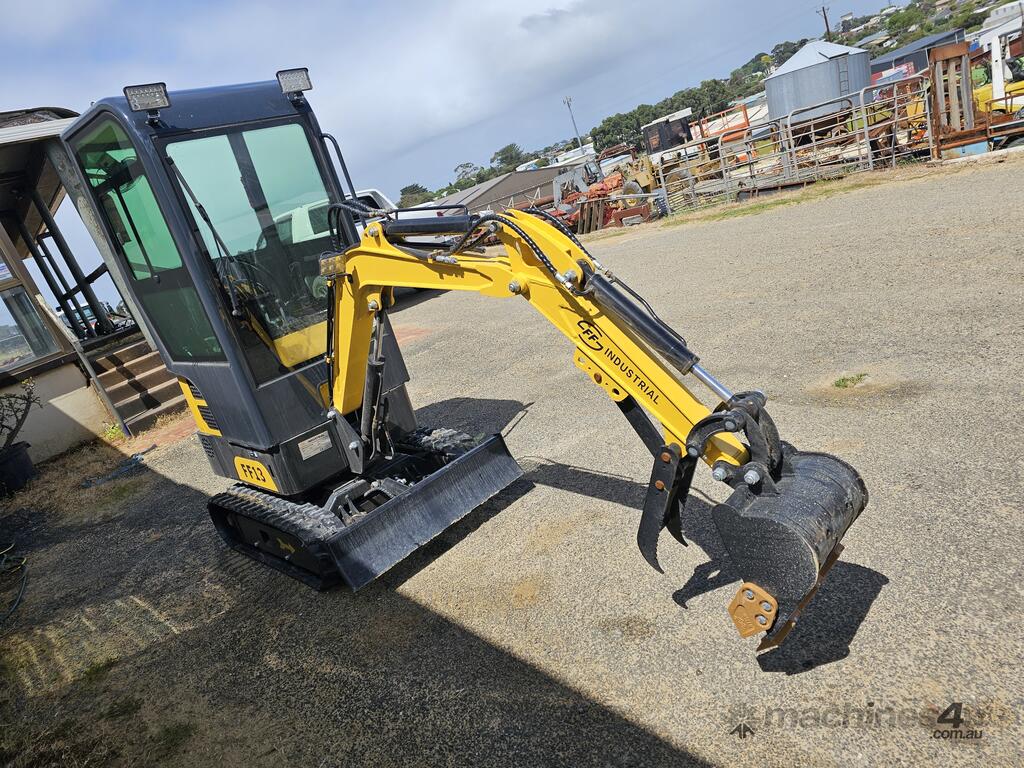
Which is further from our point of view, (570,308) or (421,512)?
(421,512)

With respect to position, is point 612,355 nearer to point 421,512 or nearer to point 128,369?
point 421,512

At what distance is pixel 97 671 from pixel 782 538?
14.8 feet

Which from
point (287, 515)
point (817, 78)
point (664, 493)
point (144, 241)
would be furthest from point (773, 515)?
point (817, 78)

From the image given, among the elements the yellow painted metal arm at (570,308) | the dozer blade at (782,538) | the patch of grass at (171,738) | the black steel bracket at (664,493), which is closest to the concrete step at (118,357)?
the patch of grass at (171,738)

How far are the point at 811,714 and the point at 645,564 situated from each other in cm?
138

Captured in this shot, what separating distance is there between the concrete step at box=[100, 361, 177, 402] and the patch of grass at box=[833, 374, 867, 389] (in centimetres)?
934

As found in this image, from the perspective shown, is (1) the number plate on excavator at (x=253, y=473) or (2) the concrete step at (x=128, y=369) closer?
(1) the number plate on excavator at (x=253, y=473)

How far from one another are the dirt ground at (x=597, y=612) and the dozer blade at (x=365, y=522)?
23cm

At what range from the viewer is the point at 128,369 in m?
11.1

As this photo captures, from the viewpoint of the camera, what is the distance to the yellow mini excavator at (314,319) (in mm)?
3250

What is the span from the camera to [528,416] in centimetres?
705

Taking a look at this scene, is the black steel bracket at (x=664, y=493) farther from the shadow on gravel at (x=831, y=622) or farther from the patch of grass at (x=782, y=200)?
the patch of grass at (x=782, y=200)

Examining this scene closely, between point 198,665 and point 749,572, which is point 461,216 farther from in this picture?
point 198,665

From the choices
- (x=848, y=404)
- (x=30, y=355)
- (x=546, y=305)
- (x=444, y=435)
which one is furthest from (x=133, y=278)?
(x=30, y=355)
